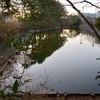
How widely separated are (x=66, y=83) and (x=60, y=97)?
1442 mm

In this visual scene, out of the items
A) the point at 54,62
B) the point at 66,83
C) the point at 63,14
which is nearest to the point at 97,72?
the point at 66,83

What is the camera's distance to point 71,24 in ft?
Result: 98.2

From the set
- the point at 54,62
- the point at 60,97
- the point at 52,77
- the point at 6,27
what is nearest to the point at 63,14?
the point at 6,27

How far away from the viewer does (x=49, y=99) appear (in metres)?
3.88

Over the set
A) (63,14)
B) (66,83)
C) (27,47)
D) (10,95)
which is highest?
(63,14)

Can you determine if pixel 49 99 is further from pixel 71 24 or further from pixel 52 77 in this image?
pixel 71 24

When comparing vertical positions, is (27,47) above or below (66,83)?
above

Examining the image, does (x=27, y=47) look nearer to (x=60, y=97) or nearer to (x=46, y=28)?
(x=60, y=97)

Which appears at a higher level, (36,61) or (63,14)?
(63,14)

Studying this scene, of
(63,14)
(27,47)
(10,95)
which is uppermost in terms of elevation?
(63,14)

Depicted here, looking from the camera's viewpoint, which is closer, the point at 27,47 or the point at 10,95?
the point at 10,95

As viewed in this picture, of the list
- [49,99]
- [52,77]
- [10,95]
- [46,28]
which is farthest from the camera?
[46,28]

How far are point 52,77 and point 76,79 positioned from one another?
820 mm

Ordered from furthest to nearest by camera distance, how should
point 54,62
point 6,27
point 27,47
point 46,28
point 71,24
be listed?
point 71,24 < point 46,28 < point 6,27 < point 54,62 < point 27,47
